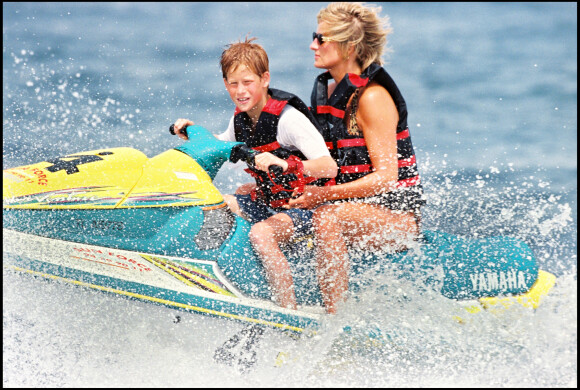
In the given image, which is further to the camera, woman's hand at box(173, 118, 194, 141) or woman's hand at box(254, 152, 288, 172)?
woman's hand at box(173, 118, 194, 141)

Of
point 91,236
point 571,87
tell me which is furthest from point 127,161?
point 571,87

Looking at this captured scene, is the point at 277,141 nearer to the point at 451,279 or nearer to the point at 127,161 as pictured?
the point at 127,161

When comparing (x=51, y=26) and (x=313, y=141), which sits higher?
(x=51, y=26)

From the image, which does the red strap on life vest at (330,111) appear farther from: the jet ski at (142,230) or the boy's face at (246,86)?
the jet ski at (142,230)

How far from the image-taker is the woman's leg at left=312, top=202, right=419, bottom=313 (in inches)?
99.3

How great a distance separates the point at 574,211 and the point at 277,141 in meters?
3.44

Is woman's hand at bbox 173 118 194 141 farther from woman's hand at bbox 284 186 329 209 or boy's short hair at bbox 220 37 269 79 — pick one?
woman's hand at bbox 284 186 329 209

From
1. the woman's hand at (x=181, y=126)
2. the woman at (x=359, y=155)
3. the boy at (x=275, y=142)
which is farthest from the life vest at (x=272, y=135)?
the woman's hand at (x=181, y=126)

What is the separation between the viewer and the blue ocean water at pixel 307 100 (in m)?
2.69

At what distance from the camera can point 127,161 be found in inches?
93.5

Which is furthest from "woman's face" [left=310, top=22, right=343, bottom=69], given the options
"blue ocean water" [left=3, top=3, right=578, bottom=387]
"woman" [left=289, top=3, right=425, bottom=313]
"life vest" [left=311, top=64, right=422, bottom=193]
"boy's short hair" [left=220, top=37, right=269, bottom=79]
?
"blue ocean water" [left=3, top=3, right=578, bottom=387]

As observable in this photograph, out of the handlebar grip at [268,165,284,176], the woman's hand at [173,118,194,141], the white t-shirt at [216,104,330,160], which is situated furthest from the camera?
the woman's hand at [173,118,194,141]

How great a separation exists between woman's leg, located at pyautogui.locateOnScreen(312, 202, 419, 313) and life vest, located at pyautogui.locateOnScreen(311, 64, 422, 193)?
167 mm

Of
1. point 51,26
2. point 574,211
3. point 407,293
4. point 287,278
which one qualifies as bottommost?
point 574,211
